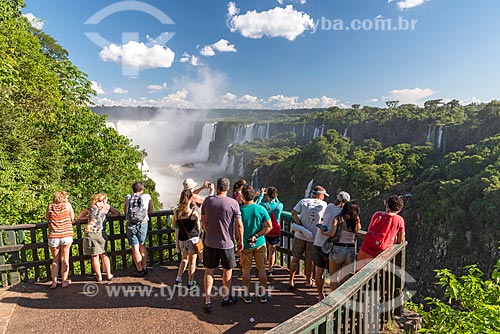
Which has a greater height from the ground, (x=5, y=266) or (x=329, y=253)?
(x=329, y=253)

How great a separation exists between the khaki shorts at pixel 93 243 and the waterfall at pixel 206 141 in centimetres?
7889

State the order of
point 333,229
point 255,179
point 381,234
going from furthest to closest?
point 255,179
point 333,229
point 381,234

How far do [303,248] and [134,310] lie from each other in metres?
2.45

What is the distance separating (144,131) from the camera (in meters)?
87.4

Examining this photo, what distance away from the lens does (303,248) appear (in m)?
4.78

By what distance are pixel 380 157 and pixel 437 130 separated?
1289 cm

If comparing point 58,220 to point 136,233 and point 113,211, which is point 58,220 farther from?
point 136,233

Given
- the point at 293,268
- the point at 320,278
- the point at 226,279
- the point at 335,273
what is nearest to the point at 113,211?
the point at 226,279

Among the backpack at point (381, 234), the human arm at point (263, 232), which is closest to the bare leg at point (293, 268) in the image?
the human arm at point (263, 232)

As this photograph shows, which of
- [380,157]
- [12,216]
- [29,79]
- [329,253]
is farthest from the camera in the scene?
[380,157]

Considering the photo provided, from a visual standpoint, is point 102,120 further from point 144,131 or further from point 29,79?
point 144,131

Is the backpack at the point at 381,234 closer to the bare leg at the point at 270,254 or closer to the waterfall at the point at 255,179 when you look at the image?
the bare leg at the point at 270,254

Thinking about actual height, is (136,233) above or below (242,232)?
below

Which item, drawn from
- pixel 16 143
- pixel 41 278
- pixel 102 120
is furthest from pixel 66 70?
pixel 41 278
